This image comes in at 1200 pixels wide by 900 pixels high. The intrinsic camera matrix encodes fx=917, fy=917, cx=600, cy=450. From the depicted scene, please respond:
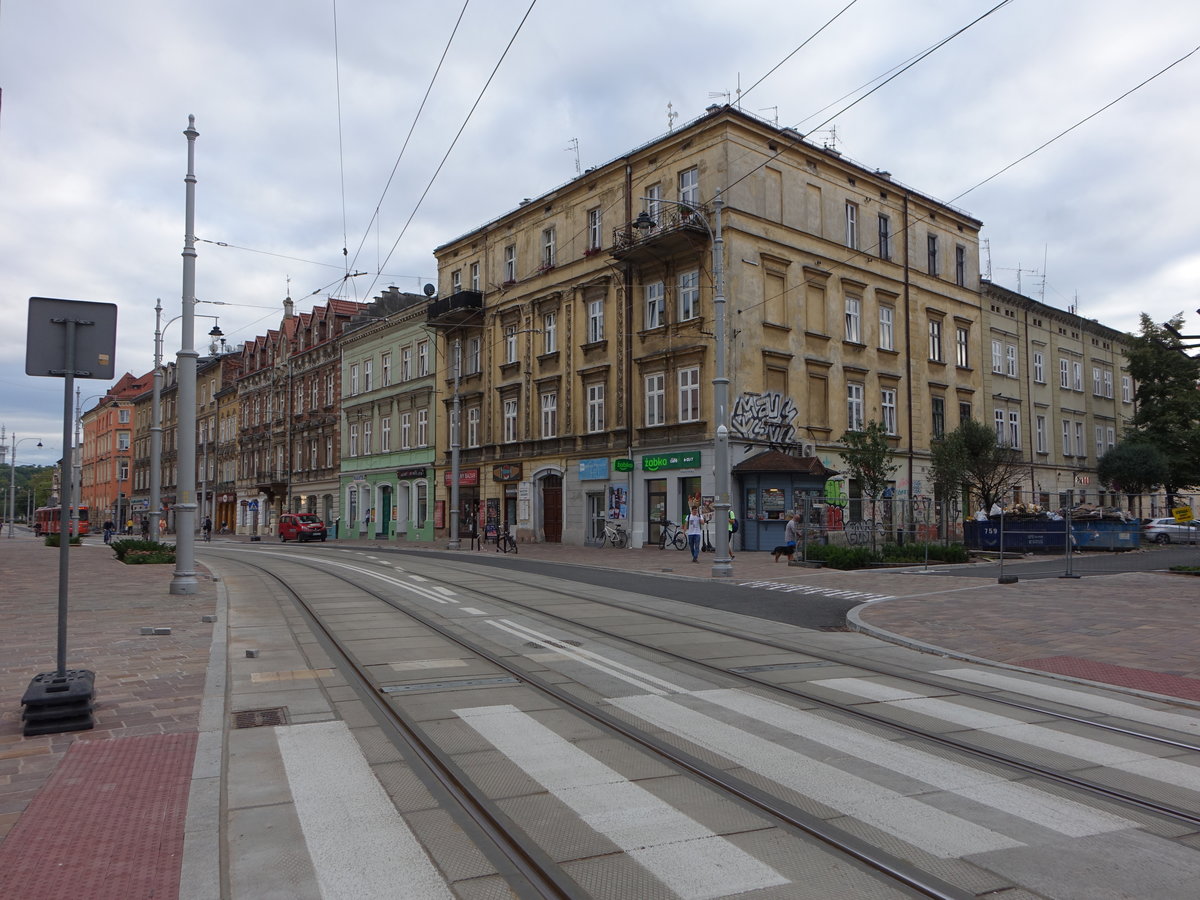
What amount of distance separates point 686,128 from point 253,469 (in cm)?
4595

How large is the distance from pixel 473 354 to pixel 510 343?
128 inches

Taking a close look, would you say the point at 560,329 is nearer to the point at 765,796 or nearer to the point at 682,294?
the point at 682,294

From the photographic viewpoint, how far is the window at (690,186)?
31547 millimetres

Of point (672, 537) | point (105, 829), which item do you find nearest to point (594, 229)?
point (672, 537)

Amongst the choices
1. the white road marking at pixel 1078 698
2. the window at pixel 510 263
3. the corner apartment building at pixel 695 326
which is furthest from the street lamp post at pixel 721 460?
the window at pixel 510 263

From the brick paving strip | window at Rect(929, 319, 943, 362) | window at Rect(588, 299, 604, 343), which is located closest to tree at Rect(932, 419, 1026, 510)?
window at Rect(929, 319, 943, 362)

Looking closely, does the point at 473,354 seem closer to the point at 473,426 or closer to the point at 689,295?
the point at 473,426

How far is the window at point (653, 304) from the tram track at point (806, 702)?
21251mm

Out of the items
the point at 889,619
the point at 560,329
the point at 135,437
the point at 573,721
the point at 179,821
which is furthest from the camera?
the point at 135,437

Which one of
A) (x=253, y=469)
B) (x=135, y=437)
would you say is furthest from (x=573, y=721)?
(x=135, y=437)

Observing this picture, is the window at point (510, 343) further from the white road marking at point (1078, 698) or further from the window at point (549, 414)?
the white road marking at point (1078, 698)

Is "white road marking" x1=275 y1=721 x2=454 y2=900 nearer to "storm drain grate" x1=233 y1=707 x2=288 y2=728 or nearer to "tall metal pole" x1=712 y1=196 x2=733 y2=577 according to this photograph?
"storm drain grate" x1=233 y1=707 x2=288 y2=728

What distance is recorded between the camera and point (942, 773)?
538 centimetres

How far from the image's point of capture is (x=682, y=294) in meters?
31.9
